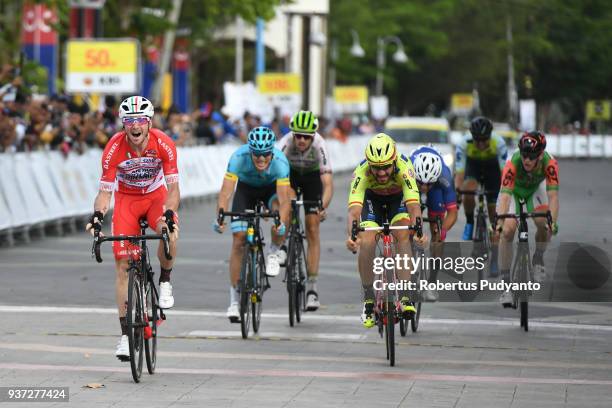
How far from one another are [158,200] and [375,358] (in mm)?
2019

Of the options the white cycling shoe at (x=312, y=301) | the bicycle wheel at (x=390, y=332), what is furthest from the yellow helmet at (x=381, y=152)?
the white cycling shoe at (x=312, y=301)

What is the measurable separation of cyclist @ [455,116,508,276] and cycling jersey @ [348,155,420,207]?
521cm

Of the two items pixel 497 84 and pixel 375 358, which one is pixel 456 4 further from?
pixel 375 358

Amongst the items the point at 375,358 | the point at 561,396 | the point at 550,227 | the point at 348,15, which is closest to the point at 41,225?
the point at 550,227

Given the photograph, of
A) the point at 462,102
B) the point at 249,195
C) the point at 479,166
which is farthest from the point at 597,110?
the point at 249,195

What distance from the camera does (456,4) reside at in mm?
92438

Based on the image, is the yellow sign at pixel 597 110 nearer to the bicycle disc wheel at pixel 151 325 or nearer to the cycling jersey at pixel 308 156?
the cycling jersey at pixel 308 156

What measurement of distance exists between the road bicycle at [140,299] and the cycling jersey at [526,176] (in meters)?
4.42

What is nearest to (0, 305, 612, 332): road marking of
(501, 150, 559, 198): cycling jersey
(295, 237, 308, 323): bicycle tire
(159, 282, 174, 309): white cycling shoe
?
(295, 237, 308, 323): bicycle tire

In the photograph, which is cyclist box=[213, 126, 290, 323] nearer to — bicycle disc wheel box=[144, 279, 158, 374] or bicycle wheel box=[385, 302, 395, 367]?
bicycle wheel box=[385, 302, 395, 367]

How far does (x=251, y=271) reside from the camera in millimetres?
13930

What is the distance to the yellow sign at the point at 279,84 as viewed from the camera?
49.5m

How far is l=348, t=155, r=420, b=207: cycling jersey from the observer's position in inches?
497

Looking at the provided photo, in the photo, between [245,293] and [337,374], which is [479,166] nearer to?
[245,293]
